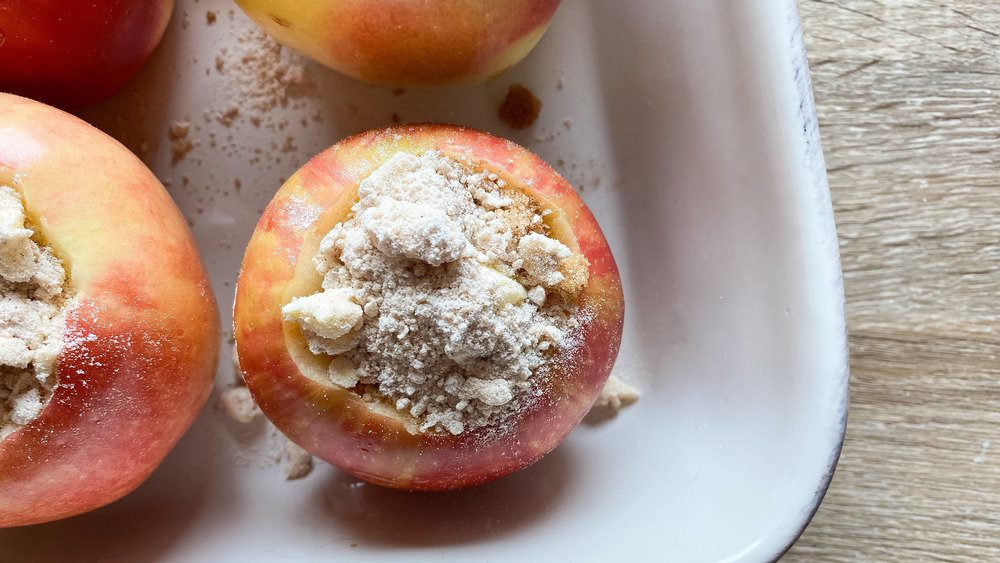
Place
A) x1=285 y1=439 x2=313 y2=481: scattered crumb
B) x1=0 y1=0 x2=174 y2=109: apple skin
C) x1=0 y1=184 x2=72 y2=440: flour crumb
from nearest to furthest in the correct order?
x1=0 y1=184 x2=72 y2=440: flour crumb → x1=0 y1=0 x2=174 y2=109: apple skin → x1=285 y1=439 x2=313 y2=481: scattered crumb

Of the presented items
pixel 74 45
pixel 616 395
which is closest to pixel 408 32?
pixel 74 45

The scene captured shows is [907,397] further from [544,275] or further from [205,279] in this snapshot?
[205,279]

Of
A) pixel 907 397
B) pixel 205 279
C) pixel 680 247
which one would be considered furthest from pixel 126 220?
pixel 907 397

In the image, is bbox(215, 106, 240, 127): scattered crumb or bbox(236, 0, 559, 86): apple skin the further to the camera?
bbox(215, 106, 240, 127): scattered crumb

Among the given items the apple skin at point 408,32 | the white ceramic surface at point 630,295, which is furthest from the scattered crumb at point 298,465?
the apple skin at point 408,32

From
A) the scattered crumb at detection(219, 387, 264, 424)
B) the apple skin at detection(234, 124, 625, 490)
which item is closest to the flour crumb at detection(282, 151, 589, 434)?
the apple skin at detection(234, 124, 625, 490)

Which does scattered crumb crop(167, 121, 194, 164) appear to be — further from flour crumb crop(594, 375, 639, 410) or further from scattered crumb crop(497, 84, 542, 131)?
flour crumb crop(594, 375, 639, 410)

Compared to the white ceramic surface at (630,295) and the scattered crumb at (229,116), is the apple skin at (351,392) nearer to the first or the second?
the white ceramic surface at (630,295)

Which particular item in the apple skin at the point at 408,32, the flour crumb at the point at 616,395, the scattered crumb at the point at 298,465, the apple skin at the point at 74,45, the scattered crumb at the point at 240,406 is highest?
the apple skin at the point at 74,45
